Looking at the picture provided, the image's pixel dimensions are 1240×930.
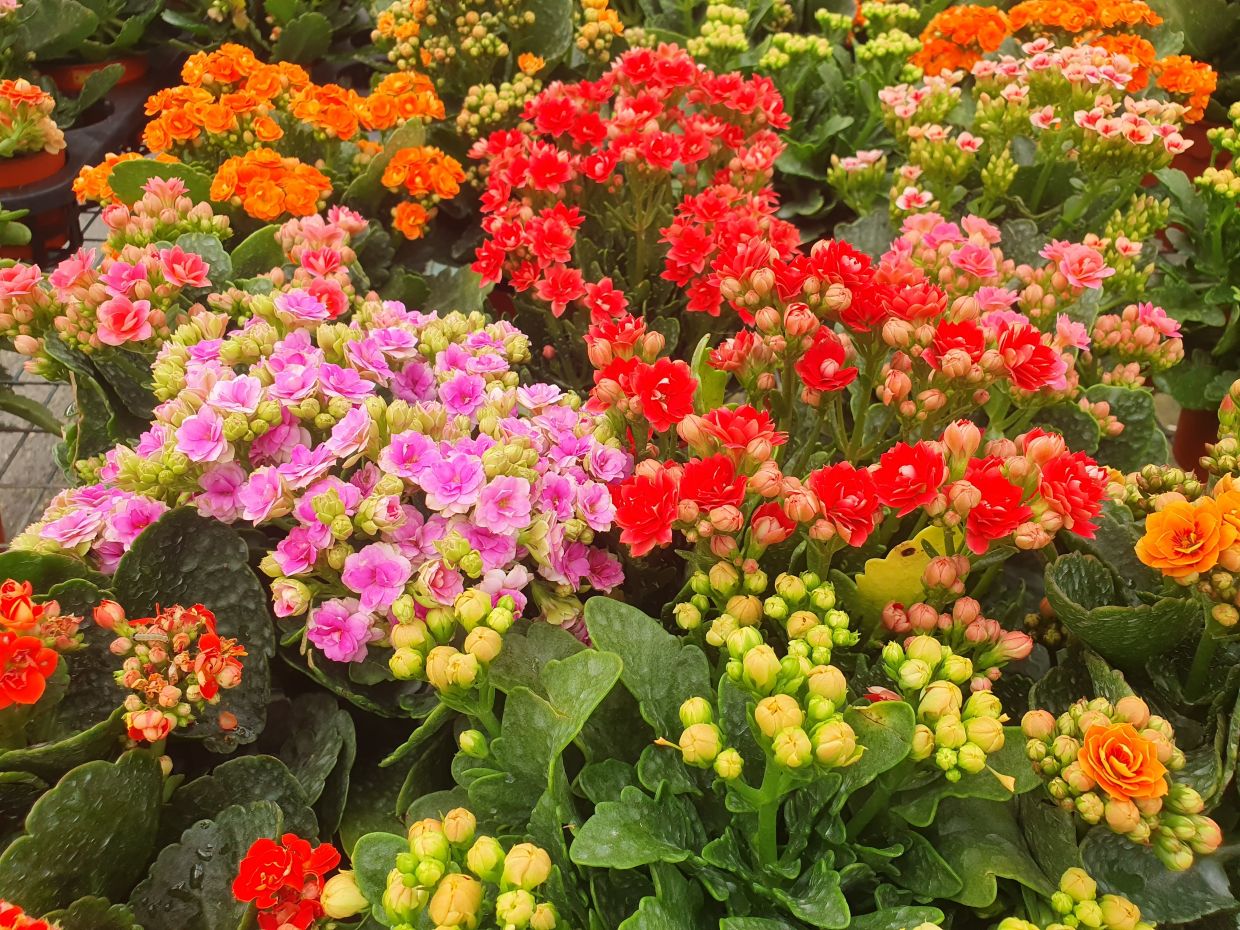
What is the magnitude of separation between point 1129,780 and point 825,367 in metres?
0.39

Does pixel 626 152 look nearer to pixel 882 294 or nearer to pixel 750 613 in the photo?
pixel 882 294

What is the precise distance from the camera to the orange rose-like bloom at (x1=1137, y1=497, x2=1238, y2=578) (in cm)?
67

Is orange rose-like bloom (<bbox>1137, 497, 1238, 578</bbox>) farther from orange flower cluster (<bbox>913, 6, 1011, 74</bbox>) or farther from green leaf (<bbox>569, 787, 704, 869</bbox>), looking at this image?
orange flower cluster (<bbox>913, 6, 1011, 74</bbox>)

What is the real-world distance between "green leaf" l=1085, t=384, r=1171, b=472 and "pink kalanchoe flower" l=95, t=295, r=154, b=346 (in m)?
1.12

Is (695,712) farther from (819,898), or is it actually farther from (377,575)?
(377,575)

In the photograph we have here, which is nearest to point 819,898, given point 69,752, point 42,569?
point 69,752

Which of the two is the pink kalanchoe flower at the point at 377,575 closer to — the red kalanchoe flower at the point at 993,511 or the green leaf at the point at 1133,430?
the red kalanchoe flower at the point at 993,511

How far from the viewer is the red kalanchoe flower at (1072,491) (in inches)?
28.6

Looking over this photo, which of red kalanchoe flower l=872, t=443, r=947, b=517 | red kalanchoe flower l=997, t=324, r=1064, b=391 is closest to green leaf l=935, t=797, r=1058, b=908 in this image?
red kalanchoe flower l=872, t=443, r=947, b=517

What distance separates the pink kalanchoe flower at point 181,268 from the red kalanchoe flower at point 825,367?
0.73 metres

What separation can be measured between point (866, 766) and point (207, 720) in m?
0.62

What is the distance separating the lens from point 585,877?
2.34 feet

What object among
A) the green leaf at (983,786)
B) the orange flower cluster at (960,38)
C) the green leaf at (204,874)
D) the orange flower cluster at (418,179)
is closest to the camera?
the green leaf at (983,786)

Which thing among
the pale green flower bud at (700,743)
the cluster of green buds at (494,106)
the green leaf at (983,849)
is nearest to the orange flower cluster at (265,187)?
the cluster of green buds at (494,106)
